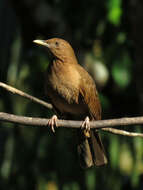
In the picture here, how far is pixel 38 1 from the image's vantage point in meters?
5.93

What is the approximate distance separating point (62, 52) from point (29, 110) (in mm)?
887

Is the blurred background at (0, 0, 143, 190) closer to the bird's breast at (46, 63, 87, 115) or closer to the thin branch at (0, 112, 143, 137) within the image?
the bird's breast at (46, 63, 87, 115)

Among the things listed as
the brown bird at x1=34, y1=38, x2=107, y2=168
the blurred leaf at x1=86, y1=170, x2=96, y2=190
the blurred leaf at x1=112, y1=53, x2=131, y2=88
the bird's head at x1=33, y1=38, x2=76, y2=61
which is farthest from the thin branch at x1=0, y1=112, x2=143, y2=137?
the blurred leaf at x1=86, y1=170, x2=96, y2=190

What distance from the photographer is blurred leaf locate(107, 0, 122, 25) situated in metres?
5.31

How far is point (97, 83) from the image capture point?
549 cm

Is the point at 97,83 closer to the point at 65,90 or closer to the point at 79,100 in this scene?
the point at 79,100

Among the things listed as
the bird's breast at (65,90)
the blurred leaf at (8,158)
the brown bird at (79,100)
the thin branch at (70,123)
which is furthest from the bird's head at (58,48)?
the thin branch at (70,123)

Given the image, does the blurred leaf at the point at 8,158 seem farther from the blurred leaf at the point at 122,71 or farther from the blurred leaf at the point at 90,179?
the blurred leaf at the point at 122,71

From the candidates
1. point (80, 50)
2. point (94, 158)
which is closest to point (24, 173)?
Result: point (94, 158)

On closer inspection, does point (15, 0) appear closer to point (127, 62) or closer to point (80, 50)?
point (80, 50)

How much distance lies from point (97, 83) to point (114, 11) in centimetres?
79

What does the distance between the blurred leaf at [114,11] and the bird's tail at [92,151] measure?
4.43ft

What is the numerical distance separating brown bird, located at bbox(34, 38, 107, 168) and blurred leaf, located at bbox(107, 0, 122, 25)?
0.85 metres

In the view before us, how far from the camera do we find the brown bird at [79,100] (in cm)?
461
